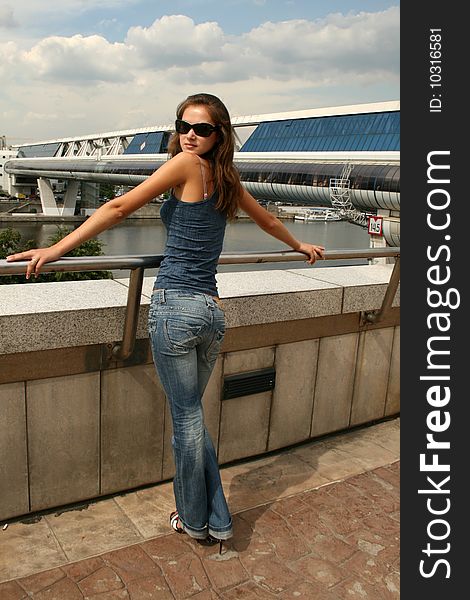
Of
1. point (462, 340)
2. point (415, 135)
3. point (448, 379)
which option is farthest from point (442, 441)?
point (415, 135)

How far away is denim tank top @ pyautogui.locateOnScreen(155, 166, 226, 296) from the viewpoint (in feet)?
7.50

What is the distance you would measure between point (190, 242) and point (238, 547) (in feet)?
4.42

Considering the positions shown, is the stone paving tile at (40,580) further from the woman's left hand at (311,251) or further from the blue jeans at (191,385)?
the woman's left hand at (311,251)

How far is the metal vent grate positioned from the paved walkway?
17.7 inches

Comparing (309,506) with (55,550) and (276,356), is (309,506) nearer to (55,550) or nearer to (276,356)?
(276,356)

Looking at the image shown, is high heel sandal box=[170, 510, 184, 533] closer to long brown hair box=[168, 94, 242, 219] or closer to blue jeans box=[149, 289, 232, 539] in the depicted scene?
blue jeans box=[149, 289, 232, 539]

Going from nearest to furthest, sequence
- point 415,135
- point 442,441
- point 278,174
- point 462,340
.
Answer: point 442,441 → point 462,340 → point 415,135 → point 278,174

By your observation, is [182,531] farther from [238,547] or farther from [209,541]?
[238,547]

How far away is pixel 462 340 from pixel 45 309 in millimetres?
1896

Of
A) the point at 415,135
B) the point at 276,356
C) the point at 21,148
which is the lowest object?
the point at 276,356

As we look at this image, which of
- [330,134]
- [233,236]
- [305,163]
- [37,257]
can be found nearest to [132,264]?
[37,257]

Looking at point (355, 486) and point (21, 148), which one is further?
point (21, 148)

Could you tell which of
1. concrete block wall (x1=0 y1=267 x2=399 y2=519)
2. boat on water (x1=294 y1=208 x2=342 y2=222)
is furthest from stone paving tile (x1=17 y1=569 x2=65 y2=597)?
boat on water (x1=294 y1=208 x2=342 y2=222)

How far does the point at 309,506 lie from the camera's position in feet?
9.87
